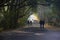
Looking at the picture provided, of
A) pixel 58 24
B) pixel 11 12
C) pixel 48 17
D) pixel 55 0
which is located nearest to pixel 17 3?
pixel 11 12

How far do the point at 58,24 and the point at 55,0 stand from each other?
15.5m

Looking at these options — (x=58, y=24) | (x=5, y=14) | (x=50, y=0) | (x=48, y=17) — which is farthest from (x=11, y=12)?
(x=48, y=17)

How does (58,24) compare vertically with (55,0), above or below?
below

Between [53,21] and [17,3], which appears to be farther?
[53,21]

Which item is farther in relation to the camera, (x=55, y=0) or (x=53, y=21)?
(x=53, y=21)

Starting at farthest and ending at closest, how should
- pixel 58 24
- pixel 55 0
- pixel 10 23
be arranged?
1. pixel 58 24
2. pixel 10 23
3. pixel 55 0

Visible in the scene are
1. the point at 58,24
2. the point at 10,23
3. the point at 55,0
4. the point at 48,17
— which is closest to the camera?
the point at 55,0

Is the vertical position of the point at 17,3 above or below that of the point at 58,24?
above

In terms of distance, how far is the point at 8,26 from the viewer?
117 ft

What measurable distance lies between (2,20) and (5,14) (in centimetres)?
169

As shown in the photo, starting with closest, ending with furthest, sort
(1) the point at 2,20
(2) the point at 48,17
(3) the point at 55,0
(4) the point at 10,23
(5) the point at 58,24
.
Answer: (3) the point at 55,0, (1) the point at 2,20, (4) the point at 10,23, (5) the point at 58,24, (2) the point at 48,17

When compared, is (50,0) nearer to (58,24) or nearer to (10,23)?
(10,23)

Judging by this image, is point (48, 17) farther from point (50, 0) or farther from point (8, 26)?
point (50, 0)

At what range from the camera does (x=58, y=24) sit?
149 feet
